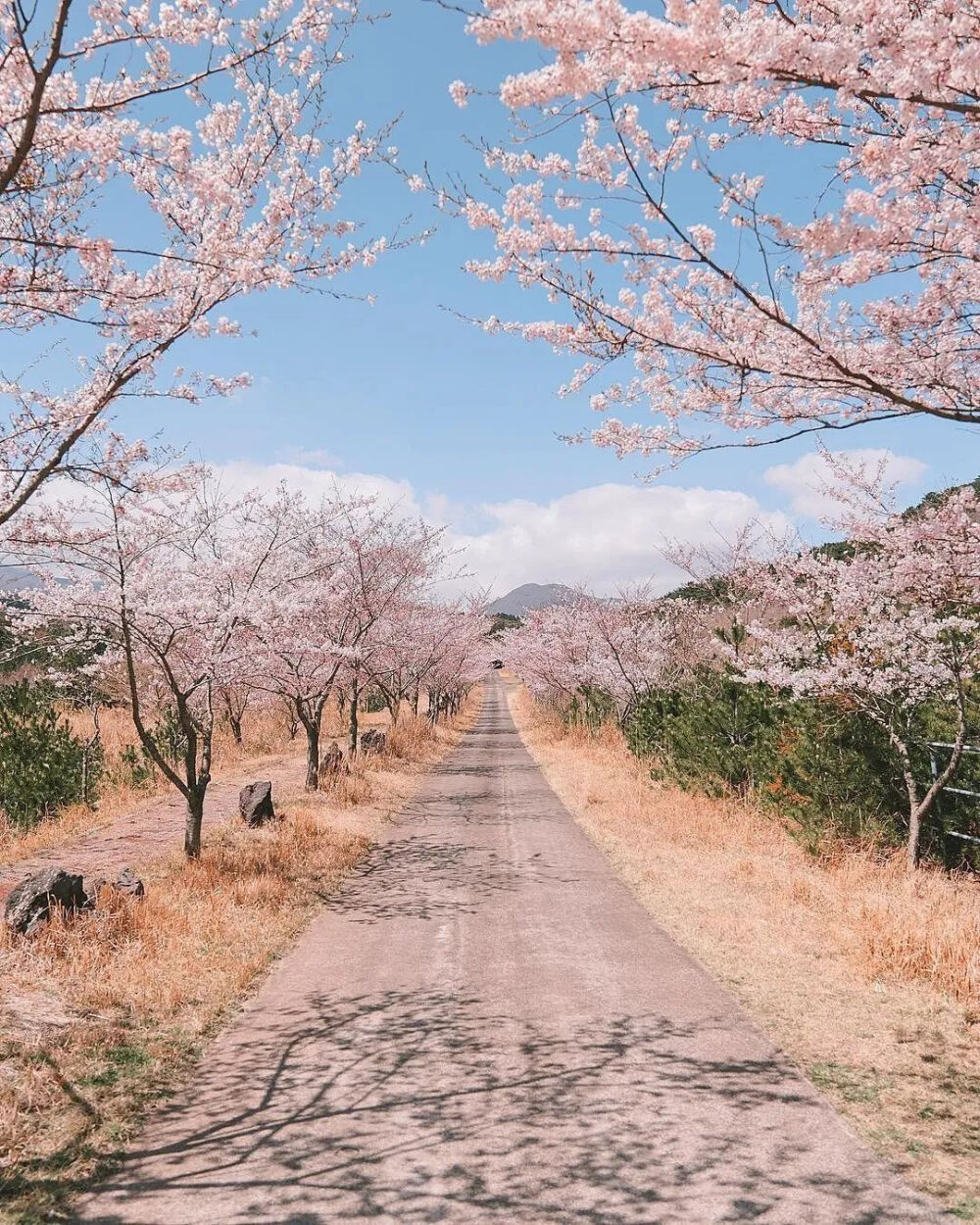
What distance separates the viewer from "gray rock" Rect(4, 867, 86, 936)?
6527 mm

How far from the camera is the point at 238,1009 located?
5758 millimetres

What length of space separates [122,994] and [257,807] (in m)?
6.42

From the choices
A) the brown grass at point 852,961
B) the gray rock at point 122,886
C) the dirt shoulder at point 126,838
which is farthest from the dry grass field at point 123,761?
the brown grass at point 852,961

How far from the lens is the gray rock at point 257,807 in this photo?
39.2 ft

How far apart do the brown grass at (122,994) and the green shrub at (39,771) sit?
18.5ft

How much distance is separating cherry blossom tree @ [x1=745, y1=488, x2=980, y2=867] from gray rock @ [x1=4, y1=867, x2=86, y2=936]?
7.93 metres

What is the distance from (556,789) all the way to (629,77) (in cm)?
1618

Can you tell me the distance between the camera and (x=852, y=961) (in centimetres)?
651

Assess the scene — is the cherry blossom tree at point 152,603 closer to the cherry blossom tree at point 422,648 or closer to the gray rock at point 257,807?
the gray rock at point 257,807

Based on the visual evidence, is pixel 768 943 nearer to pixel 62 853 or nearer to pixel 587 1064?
pixel 587 1064

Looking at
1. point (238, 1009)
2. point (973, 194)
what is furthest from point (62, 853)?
point (973, 194)

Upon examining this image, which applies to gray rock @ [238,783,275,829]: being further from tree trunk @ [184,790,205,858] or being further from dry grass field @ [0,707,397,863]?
dry grass field @ [0,707,397,863]

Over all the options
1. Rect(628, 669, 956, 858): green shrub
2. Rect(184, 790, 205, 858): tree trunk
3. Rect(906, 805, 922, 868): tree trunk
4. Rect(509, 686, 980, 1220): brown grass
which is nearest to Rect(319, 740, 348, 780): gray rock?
Rect(184, 790, 205, 858): tree trunk

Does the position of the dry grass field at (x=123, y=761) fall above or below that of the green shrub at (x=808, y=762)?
below
